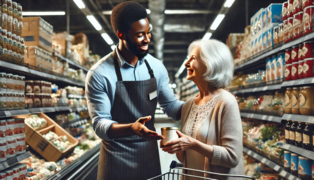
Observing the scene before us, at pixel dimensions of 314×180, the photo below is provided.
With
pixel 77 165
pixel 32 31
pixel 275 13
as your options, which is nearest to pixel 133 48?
pixel 275 13

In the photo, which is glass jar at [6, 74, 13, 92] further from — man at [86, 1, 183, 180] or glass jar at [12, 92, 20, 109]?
man at [86, 1, 183, 180]

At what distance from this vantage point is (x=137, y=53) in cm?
161

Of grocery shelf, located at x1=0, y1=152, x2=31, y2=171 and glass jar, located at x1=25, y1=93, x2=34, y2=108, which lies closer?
grocery shelf, located at x1=0, y1=152, x2=31, y2=171

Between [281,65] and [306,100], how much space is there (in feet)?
2.28

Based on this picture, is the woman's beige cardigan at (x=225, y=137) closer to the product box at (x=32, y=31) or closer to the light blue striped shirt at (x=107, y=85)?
the light blue striped shirt at (x=107, y=85)

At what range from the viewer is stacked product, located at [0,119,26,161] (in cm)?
229

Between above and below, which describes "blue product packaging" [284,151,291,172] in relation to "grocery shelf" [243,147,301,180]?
above

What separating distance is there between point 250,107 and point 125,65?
2.59 meters

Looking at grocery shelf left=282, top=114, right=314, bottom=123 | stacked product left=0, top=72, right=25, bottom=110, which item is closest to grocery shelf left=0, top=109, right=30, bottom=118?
stacked product left=0, top=72, right=25, bottom=110

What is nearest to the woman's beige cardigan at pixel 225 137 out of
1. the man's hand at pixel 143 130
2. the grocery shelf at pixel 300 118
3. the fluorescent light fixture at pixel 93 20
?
the man's hand at pixel 143 130

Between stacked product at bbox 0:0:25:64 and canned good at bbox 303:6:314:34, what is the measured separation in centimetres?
269

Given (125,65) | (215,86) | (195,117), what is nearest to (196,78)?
(215,86)

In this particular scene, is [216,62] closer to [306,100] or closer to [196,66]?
[196,66]

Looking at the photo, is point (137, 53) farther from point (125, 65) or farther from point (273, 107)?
point (273, 107)
